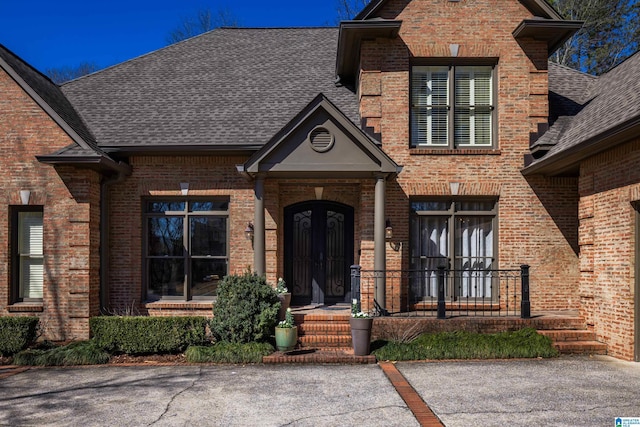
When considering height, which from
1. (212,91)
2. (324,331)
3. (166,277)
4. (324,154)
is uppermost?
(212,91)

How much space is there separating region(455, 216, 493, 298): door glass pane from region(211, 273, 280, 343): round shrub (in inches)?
178

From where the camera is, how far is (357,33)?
12141 mm

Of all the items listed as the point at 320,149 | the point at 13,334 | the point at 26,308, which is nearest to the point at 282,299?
the point at 320,149

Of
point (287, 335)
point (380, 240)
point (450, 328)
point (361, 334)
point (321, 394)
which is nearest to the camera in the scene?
point (321, 394)

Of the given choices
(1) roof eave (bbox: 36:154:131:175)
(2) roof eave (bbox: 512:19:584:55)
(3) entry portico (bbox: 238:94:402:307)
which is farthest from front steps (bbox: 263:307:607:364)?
(2) roof eave (bbox: 512:19:584:55)

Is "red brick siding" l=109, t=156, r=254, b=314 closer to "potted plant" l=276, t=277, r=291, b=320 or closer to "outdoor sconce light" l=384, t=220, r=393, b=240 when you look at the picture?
"potted plant" l=276, t=277, r=291, b=320

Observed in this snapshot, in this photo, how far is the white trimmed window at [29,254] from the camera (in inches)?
459

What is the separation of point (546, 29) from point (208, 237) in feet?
28.7

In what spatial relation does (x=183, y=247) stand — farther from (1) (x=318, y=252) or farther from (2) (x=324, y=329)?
(2) (x=324, y=329)

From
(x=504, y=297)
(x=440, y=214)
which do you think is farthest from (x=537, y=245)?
(x=440, y=214)

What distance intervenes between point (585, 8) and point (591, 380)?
21728 millimetres

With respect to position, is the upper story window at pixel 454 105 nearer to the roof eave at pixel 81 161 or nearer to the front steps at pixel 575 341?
the front steps at pixel 575 341

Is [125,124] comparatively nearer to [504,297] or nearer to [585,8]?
[504,297]

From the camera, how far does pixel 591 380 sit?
8.05 m
